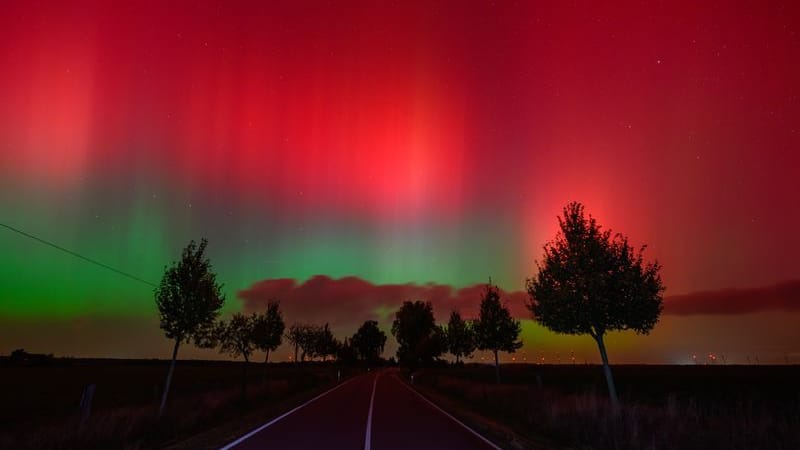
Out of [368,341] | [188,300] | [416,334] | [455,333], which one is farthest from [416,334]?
[188,300]

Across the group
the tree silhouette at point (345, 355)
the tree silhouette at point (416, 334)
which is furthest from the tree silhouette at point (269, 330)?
the tree silhouette at point (345, 355)

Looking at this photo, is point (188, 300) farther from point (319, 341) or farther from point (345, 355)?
point (345, 355)

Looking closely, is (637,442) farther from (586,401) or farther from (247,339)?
(247,339)

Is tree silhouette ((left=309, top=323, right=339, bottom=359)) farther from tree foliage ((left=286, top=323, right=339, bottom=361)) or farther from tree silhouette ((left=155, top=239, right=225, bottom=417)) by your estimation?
tree silhouette ((left=155, top=239, right=225, bottom=417))

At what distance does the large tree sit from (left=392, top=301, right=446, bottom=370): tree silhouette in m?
93.3

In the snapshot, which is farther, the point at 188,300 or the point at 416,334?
the point at 416,334

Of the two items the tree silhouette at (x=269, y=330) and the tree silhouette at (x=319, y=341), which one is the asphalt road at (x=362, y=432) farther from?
the tree silhouette at (x=319, y=341)

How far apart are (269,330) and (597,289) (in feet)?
147

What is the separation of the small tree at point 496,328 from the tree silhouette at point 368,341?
15226 centimetres

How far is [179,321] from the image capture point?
1003 inches

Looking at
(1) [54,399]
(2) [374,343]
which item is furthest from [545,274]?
(2) [374,343]

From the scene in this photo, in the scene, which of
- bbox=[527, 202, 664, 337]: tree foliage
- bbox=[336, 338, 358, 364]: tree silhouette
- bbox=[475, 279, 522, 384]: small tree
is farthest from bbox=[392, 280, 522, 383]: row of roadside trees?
bbox=[336, 338, 358, 364]: tree silhouette

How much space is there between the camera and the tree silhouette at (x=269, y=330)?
55.2m

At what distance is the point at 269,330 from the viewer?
55.8 m
